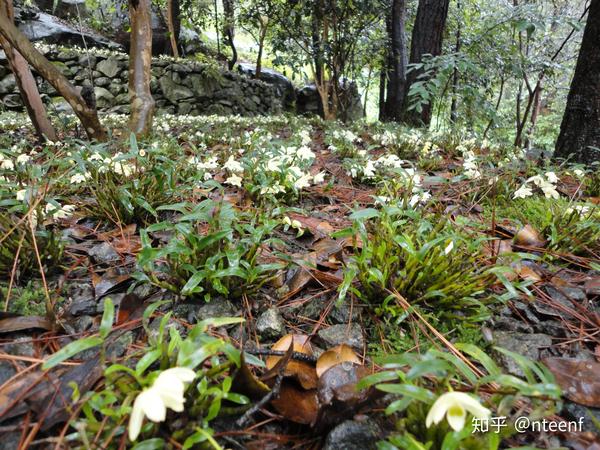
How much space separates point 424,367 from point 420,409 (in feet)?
0.37

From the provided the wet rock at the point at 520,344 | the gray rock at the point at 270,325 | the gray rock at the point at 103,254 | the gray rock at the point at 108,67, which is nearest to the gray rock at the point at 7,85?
the gray rock at the point at 108,67

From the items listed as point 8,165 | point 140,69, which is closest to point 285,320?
point 8,165

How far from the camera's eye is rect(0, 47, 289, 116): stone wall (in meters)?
9.25

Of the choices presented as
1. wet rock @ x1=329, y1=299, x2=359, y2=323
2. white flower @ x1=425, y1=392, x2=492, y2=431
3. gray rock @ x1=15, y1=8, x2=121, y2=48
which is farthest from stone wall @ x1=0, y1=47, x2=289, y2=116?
white flower @ x1=425, y1=392, x2=492, y2=431

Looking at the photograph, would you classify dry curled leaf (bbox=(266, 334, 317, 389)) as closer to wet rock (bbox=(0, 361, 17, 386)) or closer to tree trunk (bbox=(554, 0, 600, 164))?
wet rock (bbox=(0, 361, 17, 386))

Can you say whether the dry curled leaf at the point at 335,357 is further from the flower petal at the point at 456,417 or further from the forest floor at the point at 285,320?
the flower petal at the point at 456,417

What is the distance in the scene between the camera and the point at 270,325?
1350mm

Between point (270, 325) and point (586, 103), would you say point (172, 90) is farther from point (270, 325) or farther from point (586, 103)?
point (270, 325)

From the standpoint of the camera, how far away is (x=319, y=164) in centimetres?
362

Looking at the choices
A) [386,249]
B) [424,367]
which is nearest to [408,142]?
[386,249]

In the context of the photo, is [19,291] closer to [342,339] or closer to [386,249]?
[342,339]

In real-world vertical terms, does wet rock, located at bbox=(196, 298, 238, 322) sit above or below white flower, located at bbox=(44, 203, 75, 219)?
below

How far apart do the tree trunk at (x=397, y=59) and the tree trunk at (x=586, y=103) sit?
4.64 metres

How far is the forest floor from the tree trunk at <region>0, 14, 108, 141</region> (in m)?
1.35
